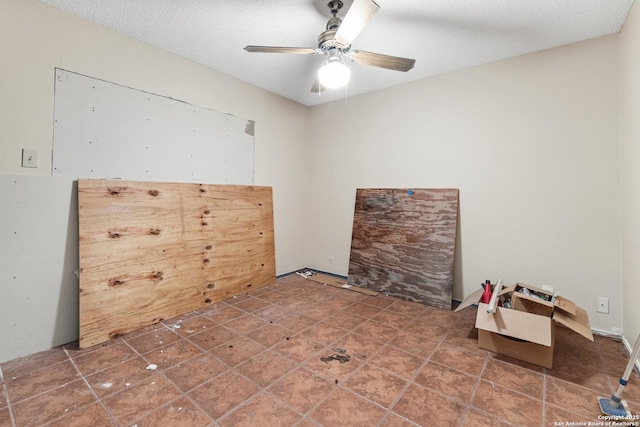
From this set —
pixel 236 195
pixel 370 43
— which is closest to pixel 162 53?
pixel 236 195

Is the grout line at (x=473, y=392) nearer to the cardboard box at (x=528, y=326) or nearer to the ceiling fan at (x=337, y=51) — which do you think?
the cardboard box at (x=528, y=326)

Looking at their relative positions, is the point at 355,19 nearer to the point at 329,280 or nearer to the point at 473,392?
the point at 473,392

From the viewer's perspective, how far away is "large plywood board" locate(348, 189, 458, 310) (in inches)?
119

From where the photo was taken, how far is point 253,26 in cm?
229

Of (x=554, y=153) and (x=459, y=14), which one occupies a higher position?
(x=459, y=14)

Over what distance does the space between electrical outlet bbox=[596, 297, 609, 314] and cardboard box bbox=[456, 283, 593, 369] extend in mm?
416

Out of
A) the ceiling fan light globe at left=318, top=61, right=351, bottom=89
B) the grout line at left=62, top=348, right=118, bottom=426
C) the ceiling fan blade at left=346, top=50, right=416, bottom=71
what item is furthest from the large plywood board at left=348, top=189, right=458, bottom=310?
the grout line at left=62, top=348, right=118, bottom=426

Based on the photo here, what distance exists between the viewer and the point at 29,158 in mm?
1991

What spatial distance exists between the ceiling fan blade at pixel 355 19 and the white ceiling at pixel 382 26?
0.33 m

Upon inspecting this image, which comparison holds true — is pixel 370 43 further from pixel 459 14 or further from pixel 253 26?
pixel 253 26

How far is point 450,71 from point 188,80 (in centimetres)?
273

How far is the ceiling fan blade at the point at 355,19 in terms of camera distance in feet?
5.09

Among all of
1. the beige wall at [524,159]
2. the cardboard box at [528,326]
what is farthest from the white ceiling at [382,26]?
the cardboard box at [528,326]

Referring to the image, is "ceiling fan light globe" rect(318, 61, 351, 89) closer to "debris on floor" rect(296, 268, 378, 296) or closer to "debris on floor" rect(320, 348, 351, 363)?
"debris on floor" rect(320, 348, 351, 363)
